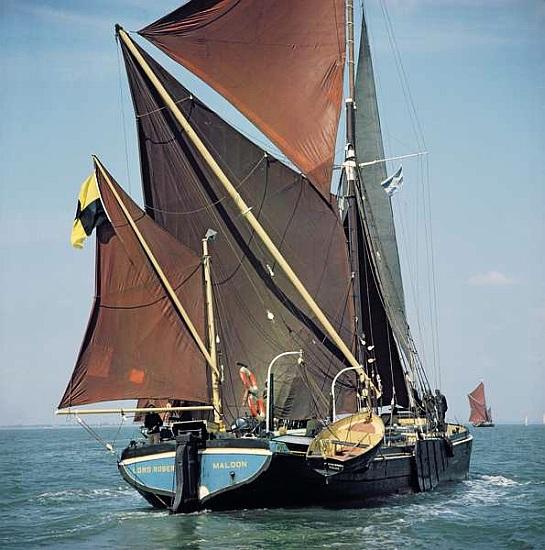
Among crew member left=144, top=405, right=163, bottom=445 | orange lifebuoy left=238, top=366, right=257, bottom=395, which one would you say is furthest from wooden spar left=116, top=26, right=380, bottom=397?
crew member left=144, top=405, right=163, bottom=445

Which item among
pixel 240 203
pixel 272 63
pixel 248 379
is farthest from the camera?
pixel 272 63

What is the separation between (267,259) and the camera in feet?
130

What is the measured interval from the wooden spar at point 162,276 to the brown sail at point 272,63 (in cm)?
796

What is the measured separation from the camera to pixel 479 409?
168875 millimetres

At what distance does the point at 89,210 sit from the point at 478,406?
141m

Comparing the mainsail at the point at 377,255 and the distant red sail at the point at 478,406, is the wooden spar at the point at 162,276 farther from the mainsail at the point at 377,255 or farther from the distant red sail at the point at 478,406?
the distant red sail at the point at 478,406

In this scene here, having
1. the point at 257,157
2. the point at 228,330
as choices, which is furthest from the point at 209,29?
the point at 228,330

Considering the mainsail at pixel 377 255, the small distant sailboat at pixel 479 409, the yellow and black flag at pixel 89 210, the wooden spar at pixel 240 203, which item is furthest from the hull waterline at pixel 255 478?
the small distant sailboat at pixel 479 409

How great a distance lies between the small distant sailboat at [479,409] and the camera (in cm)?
16438

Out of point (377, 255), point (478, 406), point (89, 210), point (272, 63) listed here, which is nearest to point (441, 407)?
point (377, 255)

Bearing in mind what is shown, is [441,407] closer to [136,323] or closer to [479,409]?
[136,323]

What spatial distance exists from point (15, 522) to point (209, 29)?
20.5 m

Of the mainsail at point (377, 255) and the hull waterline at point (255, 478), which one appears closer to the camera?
the hull waterline at point (255, 478)

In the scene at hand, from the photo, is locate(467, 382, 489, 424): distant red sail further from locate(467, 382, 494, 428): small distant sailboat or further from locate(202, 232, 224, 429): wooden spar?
locate(202, 232, 224, 429): wooden spar
